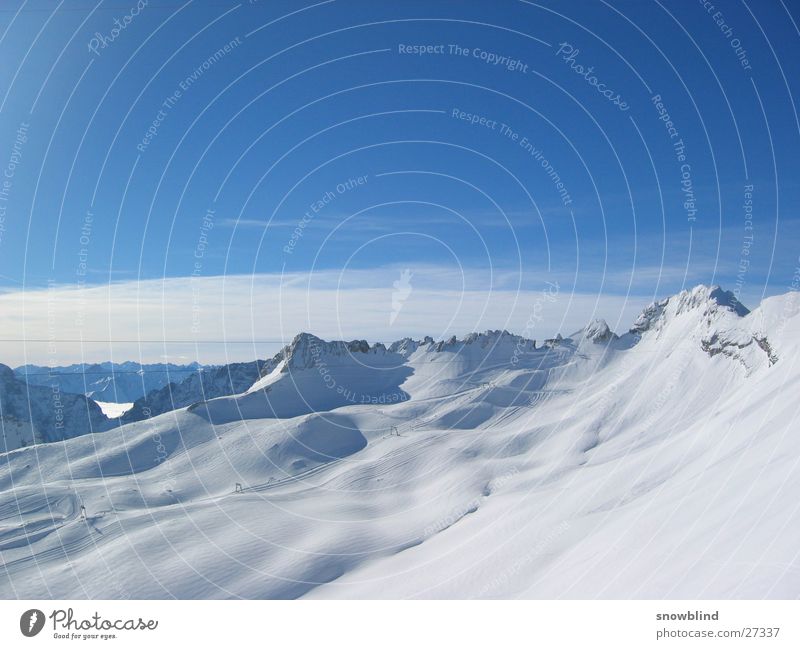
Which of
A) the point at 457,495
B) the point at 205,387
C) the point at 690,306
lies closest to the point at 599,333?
the point at 690,306

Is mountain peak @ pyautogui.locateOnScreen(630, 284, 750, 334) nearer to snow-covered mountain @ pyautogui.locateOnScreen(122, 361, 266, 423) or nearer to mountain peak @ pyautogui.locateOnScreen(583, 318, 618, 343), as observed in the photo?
mountain peak @ pyautogui.locateOnScreen(583, 318, 618, 343)

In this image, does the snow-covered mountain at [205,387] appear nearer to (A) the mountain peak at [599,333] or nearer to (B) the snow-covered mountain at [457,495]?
(A) the mountain peak at [599,333]

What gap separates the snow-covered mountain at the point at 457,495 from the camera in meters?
8.73

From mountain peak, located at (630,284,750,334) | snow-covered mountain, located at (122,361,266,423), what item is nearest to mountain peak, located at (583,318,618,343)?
mountain peak, located at (630,284,750,334)

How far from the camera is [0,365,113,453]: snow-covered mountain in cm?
14152

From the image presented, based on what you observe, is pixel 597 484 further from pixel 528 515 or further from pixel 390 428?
pixel 390 428

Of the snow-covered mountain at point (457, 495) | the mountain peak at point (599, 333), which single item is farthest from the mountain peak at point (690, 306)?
the snow-covered mountain at point (457, 495)

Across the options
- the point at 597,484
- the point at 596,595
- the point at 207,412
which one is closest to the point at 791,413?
the point at 597,484

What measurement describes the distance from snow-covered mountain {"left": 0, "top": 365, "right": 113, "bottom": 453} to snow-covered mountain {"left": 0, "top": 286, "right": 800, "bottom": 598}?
111350 millimetres

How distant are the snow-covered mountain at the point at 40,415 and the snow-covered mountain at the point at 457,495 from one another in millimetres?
111350

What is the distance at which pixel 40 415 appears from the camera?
16138 cm

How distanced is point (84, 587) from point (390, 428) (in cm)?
3366

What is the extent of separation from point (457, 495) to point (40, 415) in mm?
180611
